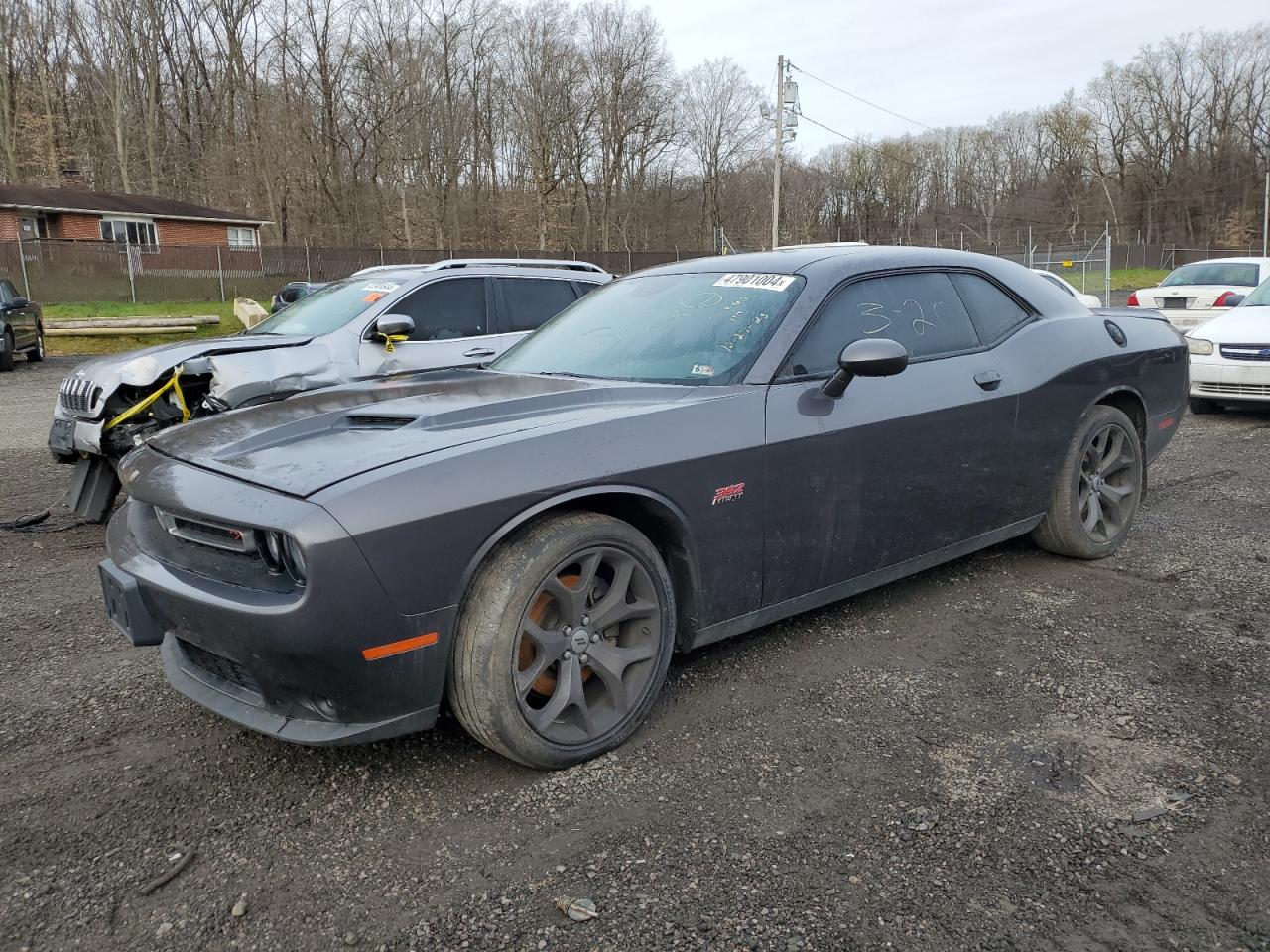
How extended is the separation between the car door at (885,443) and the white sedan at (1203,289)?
37.9 feet

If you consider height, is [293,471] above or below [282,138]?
below

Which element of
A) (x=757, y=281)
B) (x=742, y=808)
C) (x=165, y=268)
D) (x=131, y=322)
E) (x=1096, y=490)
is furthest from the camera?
(x=165, y=268)

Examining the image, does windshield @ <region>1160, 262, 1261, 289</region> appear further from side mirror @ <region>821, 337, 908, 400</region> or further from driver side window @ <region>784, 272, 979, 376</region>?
side mirror @ <region>821, 337, 908, 400</region>

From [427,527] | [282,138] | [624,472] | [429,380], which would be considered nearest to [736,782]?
[624,472]

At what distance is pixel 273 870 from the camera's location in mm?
2350

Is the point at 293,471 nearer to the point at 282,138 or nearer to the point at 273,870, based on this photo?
the point at 273,870

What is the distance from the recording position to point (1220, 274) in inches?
572

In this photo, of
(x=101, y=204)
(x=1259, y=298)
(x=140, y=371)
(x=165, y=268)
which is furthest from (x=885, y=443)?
(x=101, y=204)

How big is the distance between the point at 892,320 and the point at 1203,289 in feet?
42.8

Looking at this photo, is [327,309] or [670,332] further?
[327,309]

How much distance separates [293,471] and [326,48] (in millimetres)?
51530

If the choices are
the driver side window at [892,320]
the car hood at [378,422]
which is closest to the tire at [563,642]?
the car hood at [378,422]

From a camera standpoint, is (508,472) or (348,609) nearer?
(348,609)

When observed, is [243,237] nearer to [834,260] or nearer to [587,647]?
[834,260]
